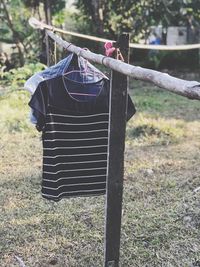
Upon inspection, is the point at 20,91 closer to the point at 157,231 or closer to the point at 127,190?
the point at 127,190

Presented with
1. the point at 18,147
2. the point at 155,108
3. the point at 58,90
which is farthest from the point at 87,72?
the point at 155,108

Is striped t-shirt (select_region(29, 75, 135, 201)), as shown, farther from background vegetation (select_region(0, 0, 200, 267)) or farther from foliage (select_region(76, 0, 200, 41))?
foliage (select_region(76, 0, 200, 41))

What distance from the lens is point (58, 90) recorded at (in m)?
2.29

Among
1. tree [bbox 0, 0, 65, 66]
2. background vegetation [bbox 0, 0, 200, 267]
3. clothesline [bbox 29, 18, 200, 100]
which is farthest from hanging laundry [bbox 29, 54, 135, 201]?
tree [bbox 0, 0, 65, 66]

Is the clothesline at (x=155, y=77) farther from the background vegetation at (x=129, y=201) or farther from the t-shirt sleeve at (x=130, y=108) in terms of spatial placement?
the background vegetation at (x=129, y=201)

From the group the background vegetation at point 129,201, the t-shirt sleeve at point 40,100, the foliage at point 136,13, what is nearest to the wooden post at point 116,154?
the t-shirt sleeve at point 40,100

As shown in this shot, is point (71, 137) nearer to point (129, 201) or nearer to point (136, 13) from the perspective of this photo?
point (129, 201)

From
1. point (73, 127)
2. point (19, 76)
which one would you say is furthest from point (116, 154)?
point (19, 76)

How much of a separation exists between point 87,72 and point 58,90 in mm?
227

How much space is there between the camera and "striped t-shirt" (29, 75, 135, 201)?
2.29 metres

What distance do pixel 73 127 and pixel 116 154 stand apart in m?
0.32

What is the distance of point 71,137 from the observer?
2.37m

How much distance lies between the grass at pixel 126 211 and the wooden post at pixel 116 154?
1.57ft

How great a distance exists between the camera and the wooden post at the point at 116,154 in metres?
2.08
